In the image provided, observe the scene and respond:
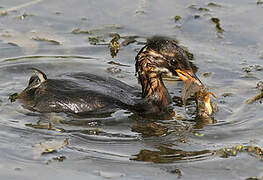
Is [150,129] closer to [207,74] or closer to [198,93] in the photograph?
[198,93]

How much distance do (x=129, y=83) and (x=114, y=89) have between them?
1.16 meters

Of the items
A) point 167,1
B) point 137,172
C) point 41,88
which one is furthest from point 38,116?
point 167,1

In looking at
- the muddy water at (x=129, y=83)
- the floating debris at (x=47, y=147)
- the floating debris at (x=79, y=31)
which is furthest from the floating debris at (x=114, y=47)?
the floating debris at (x=47, y=147)

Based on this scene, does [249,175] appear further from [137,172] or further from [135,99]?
[135,99]

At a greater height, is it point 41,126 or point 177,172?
point 41,126

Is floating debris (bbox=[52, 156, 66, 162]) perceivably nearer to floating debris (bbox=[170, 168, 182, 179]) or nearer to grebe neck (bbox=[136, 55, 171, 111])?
floating debris (bbox=[170, 168, 182, 179])

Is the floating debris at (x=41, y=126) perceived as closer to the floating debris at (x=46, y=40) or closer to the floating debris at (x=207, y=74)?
the floating debris at (x=207, y=74)

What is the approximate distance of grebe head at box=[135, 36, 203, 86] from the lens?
8734 millimetres

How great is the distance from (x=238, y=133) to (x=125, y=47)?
146 inches

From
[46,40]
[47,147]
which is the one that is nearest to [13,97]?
[47,147]

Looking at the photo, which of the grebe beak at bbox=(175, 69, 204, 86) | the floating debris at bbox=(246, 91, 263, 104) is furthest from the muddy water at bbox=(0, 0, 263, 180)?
the grebe beak at bbox=(175, 69, 204, 86)

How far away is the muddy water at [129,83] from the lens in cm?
701

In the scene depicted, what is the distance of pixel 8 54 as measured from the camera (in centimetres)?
1068

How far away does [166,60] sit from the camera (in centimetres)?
881
